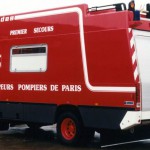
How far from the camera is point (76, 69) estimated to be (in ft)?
39.5

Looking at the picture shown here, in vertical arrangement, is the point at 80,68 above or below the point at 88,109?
above

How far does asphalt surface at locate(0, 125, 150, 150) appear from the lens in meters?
11.9

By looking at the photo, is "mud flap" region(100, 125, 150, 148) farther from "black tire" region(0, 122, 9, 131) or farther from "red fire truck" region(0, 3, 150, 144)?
"black tire" region(0, 122, 9, 131)

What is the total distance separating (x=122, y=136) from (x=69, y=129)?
1.53m

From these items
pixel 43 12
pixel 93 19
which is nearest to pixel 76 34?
pixel 93 19

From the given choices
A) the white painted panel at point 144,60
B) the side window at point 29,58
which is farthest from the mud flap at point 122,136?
the side window at point 29,58

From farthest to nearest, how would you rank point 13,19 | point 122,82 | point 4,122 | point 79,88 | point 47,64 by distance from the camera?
point 4,122 → point 13,19 → point 47,64 → point 79,88 → point 122,82

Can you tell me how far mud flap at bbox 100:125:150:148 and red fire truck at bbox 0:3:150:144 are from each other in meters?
0.62

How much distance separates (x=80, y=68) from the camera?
12.0 meters

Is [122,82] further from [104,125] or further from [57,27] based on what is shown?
[57,27]

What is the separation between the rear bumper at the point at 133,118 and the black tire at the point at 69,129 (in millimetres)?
1333

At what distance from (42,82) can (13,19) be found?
2150 millimetres

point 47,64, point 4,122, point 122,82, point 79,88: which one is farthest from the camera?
point 4,122

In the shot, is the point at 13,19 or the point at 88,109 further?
the point at 13,19
